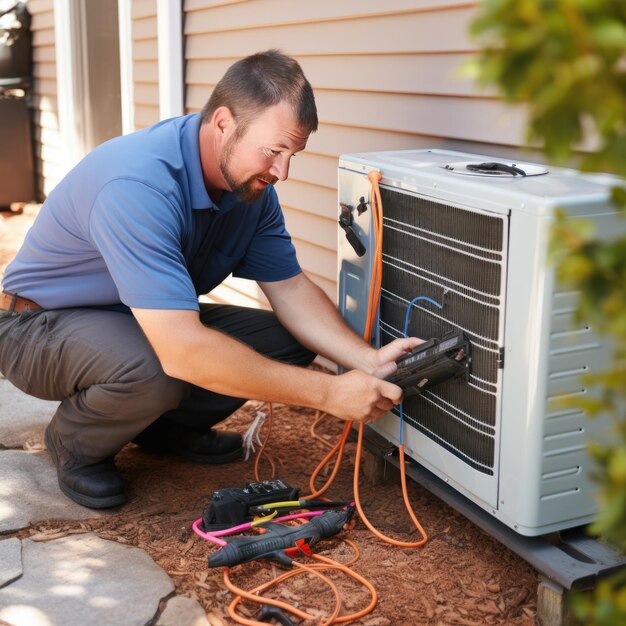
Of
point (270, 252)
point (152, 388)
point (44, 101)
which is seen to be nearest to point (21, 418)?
point (152, 388)

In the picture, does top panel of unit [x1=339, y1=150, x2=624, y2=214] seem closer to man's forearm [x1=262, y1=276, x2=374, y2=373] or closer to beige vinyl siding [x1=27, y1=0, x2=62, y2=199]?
man's forearm [x1=262, y1=276, x2=374, y2=373]

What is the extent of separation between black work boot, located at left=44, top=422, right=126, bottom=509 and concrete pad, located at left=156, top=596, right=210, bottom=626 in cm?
54

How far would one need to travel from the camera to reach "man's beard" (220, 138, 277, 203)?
2.33m

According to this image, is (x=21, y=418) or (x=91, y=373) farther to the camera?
(x=21, y=418)

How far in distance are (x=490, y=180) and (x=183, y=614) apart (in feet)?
Answer: 4.01

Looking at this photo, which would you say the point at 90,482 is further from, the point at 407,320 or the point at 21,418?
the point at 407,320

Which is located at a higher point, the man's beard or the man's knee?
the man's beard

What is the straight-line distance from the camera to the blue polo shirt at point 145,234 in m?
2.19

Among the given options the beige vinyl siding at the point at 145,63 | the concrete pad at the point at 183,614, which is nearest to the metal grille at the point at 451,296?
the concrete pad at the point at 183,614

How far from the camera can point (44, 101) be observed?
7551 mm

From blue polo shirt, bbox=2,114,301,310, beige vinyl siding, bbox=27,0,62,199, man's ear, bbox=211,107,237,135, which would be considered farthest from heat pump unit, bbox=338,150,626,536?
beige vinyl siding, bbox=27,0,62,199

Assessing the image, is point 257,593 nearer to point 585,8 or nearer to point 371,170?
point 371,170

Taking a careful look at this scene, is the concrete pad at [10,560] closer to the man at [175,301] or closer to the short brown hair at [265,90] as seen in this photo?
the man at [175,301]

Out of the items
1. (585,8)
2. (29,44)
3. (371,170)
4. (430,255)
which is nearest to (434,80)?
(371,170)
